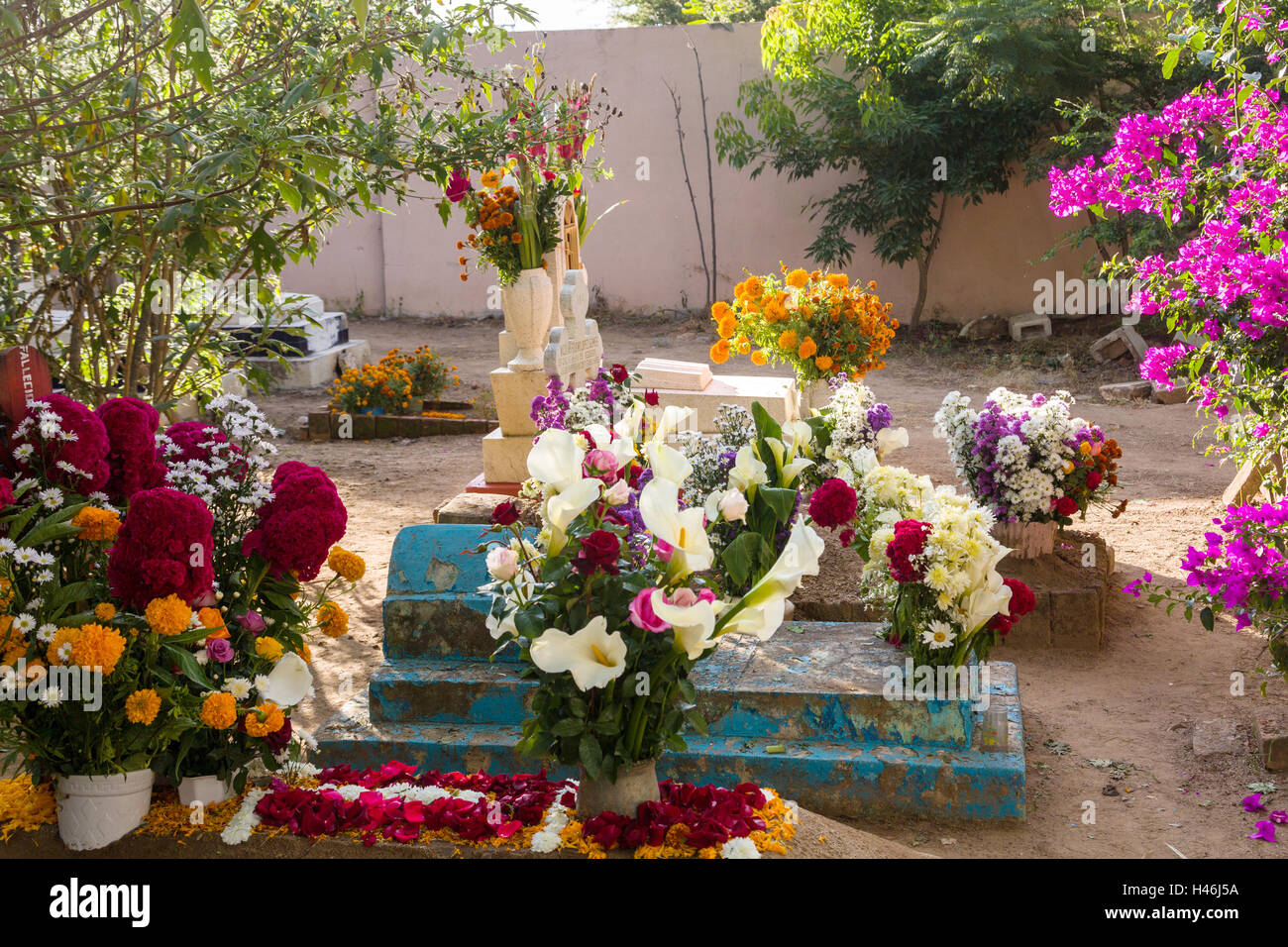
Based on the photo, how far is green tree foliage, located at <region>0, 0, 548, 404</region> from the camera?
8.79 ft

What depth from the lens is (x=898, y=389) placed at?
10.9 meters

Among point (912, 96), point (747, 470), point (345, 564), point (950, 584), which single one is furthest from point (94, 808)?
point (912, 96)

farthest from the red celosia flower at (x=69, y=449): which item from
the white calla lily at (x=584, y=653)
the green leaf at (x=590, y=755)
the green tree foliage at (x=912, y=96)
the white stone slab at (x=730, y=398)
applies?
the green tree foliage at (x=912, y=96)

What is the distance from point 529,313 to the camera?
678 cm

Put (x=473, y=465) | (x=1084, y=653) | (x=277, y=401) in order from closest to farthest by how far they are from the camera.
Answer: (x=1084, y=653), (x=473, y=465), (x=277, y=401)

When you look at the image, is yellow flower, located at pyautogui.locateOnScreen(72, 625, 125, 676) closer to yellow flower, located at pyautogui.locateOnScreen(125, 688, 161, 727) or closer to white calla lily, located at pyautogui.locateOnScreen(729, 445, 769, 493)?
yellow flower, located at pyautogui.locateOnScreen(125, 688, 161, 727)

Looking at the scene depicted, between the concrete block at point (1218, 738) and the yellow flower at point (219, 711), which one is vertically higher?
the yellow flower at point (219, 711)

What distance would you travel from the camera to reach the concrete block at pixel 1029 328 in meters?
12.5

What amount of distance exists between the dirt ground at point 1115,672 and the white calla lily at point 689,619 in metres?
1.58

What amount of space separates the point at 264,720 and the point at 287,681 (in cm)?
15

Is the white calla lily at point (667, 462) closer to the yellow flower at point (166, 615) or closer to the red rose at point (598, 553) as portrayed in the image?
the red rose at point (598, 553)

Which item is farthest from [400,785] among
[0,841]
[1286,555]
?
[1286,555]

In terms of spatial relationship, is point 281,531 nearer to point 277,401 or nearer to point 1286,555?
point 1286,555
